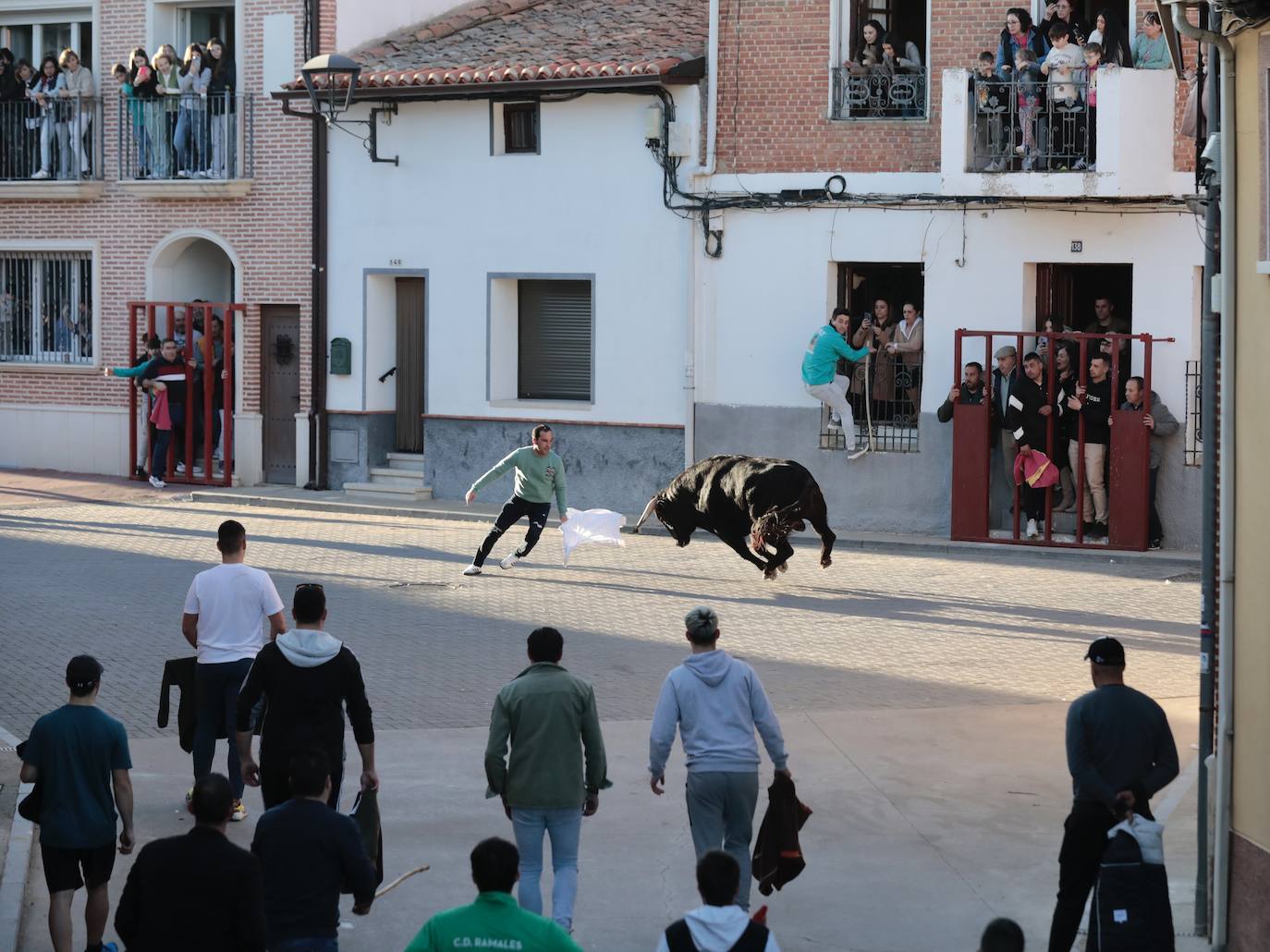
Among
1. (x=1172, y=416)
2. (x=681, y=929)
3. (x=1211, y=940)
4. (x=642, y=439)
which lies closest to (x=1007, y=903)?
(x=1211, y=940)

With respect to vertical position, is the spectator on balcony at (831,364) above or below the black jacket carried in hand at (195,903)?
above

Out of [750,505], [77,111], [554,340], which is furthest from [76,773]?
[77,111]

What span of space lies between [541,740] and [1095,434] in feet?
44.9

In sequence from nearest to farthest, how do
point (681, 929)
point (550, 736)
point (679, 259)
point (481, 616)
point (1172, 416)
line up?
point (681, 929) < point (550, 736) < point (481, 616) < point (1172, 416) < point (679, 259)

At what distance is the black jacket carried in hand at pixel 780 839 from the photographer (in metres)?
8.24

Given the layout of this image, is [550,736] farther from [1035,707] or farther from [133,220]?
[133,220]

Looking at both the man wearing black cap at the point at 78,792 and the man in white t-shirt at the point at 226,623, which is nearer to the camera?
the man wearing black cap at the point at 78,792

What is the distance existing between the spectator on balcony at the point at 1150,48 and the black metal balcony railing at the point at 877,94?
2522 mm

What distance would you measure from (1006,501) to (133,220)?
43.0 ft

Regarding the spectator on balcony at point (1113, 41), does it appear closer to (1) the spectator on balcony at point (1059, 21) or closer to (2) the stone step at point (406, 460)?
(1) the spectator on balcony at point (1059, 21)

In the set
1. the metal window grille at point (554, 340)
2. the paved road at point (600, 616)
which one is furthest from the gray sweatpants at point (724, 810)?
the metal window grille at point (554, 340)

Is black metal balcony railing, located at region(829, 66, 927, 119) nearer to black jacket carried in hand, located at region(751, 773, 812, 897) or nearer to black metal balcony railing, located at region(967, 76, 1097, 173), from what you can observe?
black metal balcony railing, located at region(967, 76, 1097, 173)

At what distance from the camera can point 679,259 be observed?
22906 mm

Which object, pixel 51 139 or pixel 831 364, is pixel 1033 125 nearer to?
pixel 831 364
